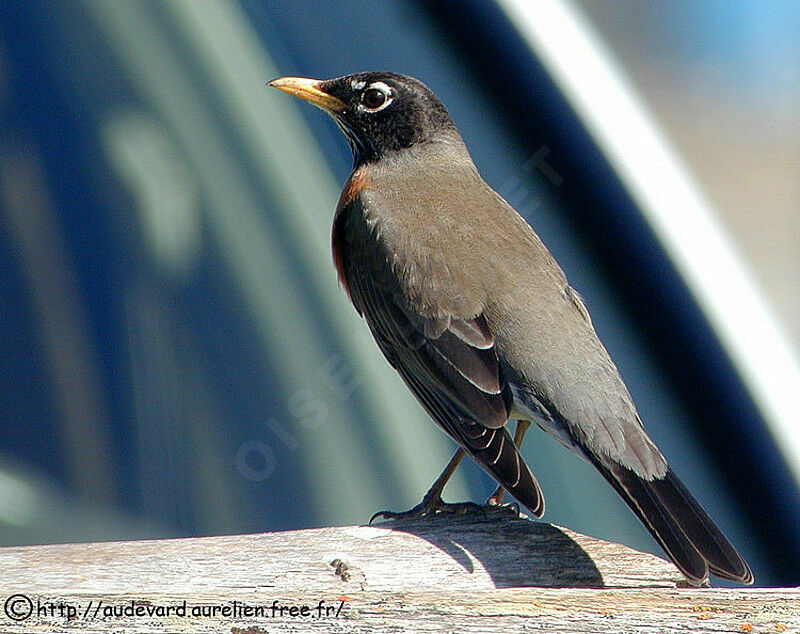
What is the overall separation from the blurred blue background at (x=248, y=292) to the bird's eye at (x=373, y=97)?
0.95 ft

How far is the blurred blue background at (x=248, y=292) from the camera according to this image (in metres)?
3.30

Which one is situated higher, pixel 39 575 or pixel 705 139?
pixel 39 575

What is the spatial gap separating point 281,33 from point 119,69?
1.74ft

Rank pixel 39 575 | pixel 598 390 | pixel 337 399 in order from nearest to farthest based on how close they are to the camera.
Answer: pixel 39 575 < pixel 598 390 < pixel 337 399

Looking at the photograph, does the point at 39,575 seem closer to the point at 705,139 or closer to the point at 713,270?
the point at 713,270

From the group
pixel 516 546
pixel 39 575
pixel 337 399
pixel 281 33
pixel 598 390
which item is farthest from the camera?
pixel 281 33

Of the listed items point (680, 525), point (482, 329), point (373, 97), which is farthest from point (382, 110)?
point (680, 525)

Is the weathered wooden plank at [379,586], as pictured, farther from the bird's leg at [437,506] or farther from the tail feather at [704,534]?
the bird's leg at [437,506]

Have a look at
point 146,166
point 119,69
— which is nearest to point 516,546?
point 146,166

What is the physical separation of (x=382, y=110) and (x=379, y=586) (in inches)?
77.7

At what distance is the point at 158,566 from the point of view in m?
1.80

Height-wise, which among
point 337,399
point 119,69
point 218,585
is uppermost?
point 119,69
